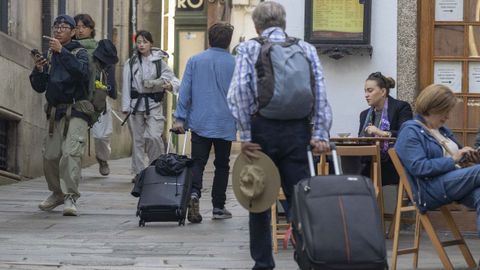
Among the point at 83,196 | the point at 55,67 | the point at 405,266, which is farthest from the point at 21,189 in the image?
the point at 405,266

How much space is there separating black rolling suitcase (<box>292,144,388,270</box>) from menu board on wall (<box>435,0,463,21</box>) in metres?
4.11

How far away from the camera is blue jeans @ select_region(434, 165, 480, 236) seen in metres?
8.52

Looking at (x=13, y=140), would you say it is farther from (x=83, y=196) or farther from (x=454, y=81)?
(x=454, y=81)

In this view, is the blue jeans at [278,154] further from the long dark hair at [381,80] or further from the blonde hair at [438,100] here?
the long dark hair at [381,80]

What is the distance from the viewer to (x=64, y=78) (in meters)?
12.4

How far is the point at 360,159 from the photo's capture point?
10.9m

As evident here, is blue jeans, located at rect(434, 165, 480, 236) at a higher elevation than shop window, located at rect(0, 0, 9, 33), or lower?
lower

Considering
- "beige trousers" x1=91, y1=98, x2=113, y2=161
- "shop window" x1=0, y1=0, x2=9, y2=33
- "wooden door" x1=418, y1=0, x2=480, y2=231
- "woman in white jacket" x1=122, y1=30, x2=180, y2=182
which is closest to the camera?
"wooden door" x1=418, y1=0, x2=480, y2=231

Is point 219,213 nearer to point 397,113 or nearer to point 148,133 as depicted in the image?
point 397,113

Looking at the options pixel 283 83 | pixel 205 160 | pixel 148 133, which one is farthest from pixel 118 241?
pixel 148 133

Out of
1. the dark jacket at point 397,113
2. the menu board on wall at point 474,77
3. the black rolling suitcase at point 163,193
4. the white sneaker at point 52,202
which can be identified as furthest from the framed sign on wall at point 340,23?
the white sneaker at point 52,202

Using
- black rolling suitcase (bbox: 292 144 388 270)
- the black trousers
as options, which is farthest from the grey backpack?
the black trousers

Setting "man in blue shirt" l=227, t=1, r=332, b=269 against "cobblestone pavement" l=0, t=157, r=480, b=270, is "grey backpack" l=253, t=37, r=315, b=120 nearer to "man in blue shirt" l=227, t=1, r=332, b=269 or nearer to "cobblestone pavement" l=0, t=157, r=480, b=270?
"man in blue shirt" l=227, t=1, r=332, b=269

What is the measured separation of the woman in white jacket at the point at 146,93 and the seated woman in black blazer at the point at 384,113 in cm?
451
